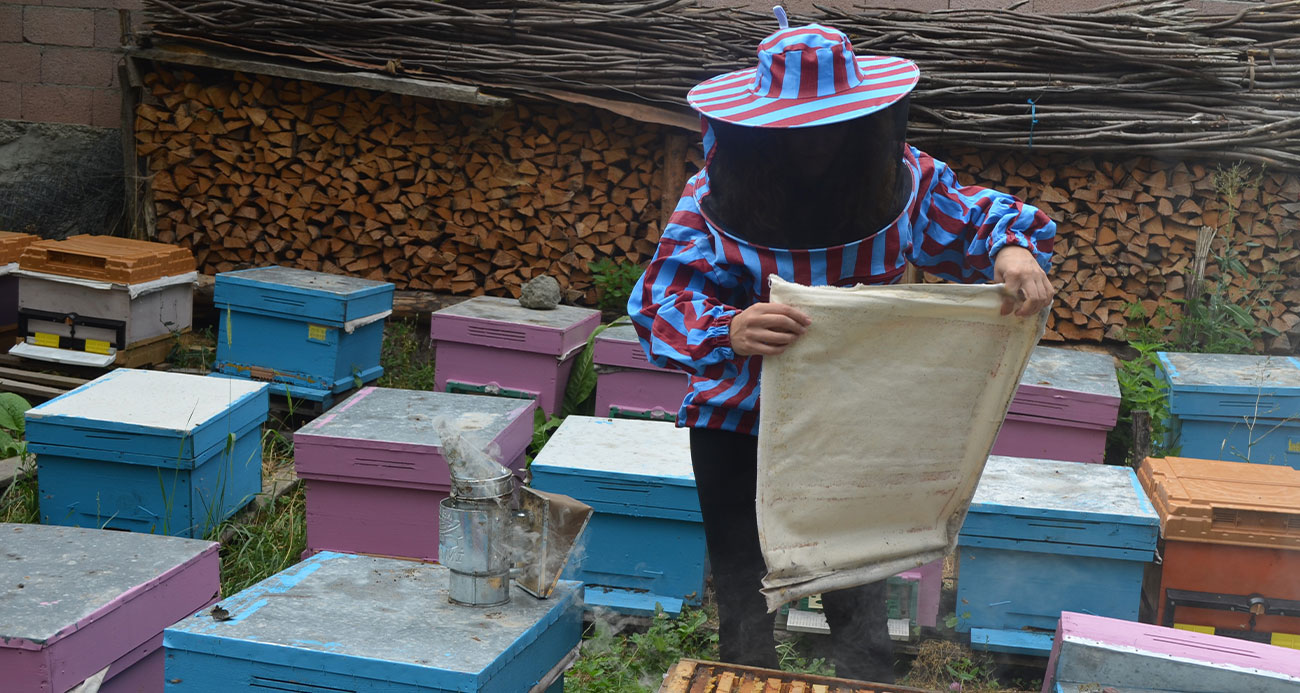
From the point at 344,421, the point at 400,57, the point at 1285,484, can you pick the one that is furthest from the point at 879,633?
the point at 400,57

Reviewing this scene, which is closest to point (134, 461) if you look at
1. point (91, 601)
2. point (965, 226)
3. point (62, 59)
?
point (91, 601)

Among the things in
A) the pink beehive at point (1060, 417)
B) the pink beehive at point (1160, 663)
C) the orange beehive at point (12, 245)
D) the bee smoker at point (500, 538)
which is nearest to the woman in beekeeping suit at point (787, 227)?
the bee smoker at point (500, 538)

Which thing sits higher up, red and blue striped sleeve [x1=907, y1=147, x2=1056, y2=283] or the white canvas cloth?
red and blue striped sleeve [x1=907, y1=147, x2=1056, y2=283]

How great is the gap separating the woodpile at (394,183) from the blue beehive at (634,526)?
98.9 inches

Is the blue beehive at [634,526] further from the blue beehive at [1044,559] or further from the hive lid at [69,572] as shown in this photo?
the hive lid at [69,572]

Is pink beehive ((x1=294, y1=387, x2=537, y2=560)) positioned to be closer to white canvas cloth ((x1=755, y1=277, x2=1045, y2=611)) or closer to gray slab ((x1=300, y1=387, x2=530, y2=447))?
gray slab ((x1=300, y1=387, x2=530, y2=447))

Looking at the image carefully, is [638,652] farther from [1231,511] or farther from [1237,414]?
[1237,414]

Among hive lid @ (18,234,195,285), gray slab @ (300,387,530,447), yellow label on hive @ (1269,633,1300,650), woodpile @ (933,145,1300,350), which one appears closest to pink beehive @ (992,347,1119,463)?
yellow label on hive @ (1269,633,1300,650)

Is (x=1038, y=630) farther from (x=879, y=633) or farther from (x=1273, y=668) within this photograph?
(x=1273, y=668)

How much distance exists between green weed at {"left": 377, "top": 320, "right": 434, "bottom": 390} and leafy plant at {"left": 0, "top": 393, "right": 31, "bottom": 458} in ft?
4.94

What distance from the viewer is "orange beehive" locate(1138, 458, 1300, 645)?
2801 millimetres

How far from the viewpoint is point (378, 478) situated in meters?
3.11

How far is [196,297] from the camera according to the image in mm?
5652

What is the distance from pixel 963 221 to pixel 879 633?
0.90m
